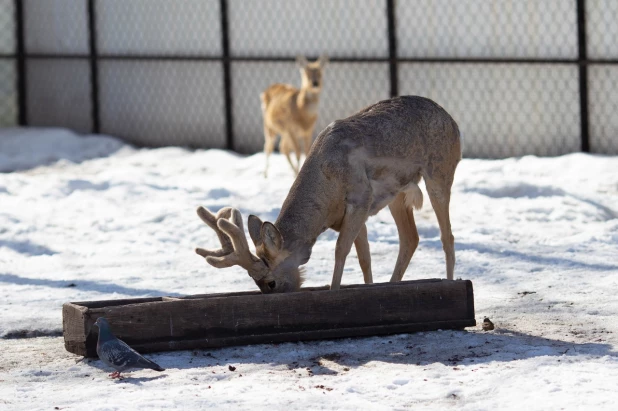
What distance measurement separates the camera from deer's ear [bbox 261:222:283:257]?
6762 millimetres

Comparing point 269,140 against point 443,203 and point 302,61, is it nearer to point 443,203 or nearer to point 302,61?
point 302,61

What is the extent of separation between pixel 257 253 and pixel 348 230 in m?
0.65

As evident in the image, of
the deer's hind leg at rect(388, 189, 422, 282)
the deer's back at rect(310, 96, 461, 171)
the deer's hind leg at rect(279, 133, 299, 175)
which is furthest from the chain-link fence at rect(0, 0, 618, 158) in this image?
the deer's back at rect(310, 96, 461, 171)

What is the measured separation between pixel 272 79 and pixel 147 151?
7.29 feet

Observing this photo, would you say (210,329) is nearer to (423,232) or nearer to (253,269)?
(253,269)

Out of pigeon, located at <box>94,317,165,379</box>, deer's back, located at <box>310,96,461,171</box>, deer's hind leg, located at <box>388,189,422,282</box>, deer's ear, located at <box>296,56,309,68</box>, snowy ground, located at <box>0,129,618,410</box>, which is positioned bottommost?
snowy ground, located at <box>0,129,618,410</box>

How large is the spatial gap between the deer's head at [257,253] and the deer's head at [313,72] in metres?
7.86

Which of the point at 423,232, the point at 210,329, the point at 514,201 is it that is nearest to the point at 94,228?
the point at 423,232

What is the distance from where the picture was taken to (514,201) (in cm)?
1152

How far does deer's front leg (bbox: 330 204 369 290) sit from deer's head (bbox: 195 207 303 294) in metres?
0.26

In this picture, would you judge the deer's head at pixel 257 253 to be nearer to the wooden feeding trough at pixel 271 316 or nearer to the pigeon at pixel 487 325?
the wooden feeding trough at pixel 271 316

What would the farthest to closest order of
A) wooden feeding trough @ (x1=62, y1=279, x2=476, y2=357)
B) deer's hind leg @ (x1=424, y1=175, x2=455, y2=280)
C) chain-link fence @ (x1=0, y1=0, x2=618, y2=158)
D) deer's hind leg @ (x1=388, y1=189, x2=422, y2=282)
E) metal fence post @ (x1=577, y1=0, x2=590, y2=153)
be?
chain-link fence @ (x1=0, y1=0, x2=618, y2=158), metal fence post @ (x1=577, y1=0, x2=590, y2=153), deer's hind leg @ (x1=388, y1=189, x2=422, y2=282), deer's hind leg @ (x1=424, y1=175, x2=455, y2=280), wooden feeding trough @ (x1=62, y1=279, x2=476, y2=357)

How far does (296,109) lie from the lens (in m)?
14.7

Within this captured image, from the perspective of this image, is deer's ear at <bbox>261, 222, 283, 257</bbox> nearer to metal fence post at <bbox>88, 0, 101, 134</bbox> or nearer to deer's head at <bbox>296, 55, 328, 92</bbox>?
deer's head at <bbox>296, 55, 328, 92</bbox>
